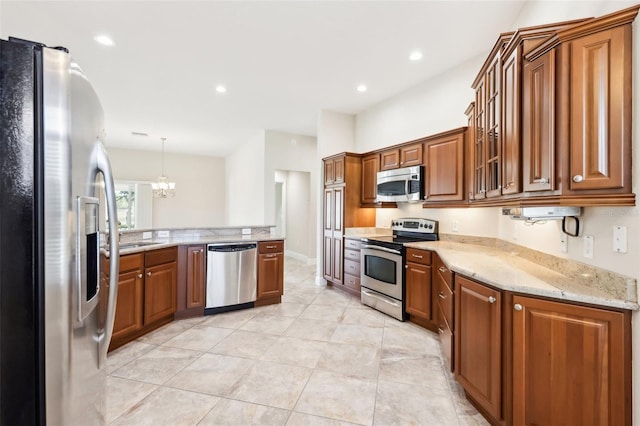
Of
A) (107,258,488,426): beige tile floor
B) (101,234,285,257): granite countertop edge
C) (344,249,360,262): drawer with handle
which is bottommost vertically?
(107,258,488,426): beige tile floor

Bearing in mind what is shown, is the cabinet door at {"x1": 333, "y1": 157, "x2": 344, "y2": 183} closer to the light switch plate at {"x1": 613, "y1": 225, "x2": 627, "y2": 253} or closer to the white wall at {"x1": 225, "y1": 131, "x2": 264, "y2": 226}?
the white wall at {"x1": 225, "y1": 131, "x2": 264, "y2": 226}

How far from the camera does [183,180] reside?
8.84 metres

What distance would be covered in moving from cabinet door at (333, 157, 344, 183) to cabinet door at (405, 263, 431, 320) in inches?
73.1

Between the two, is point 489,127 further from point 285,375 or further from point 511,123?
point 285,375

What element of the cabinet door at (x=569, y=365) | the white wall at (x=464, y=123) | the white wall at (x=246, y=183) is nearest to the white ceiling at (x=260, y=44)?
the white wall at (x=464, y=123)

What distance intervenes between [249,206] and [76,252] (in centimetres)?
654

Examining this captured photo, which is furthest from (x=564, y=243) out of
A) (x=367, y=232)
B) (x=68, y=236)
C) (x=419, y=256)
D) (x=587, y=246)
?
(x=367, y=232)

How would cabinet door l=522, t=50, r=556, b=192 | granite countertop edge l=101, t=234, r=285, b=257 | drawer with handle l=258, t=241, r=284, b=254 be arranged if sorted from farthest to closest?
drawer with handle l=258, t=241, r=284, b=254, granite countertop edge l=101, t=234, r=285, b=257, cabinet door l=522, t=50, r=556, b=192

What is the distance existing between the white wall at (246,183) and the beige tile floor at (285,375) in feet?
10.9

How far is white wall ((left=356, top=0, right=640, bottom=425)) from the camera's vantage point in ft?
4.34

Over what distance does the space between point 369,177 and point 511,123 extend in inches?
108

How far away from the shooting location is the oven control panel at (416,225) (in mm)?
3768

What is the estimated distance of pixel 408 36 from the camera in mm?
2928

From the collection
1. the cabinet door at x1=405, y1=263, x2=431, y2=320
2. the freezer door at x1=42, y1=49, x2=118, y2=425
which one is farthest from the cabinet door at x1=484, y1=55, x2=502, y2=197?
the freezer door at x1=42, y1=49, x2=118, y2=425
